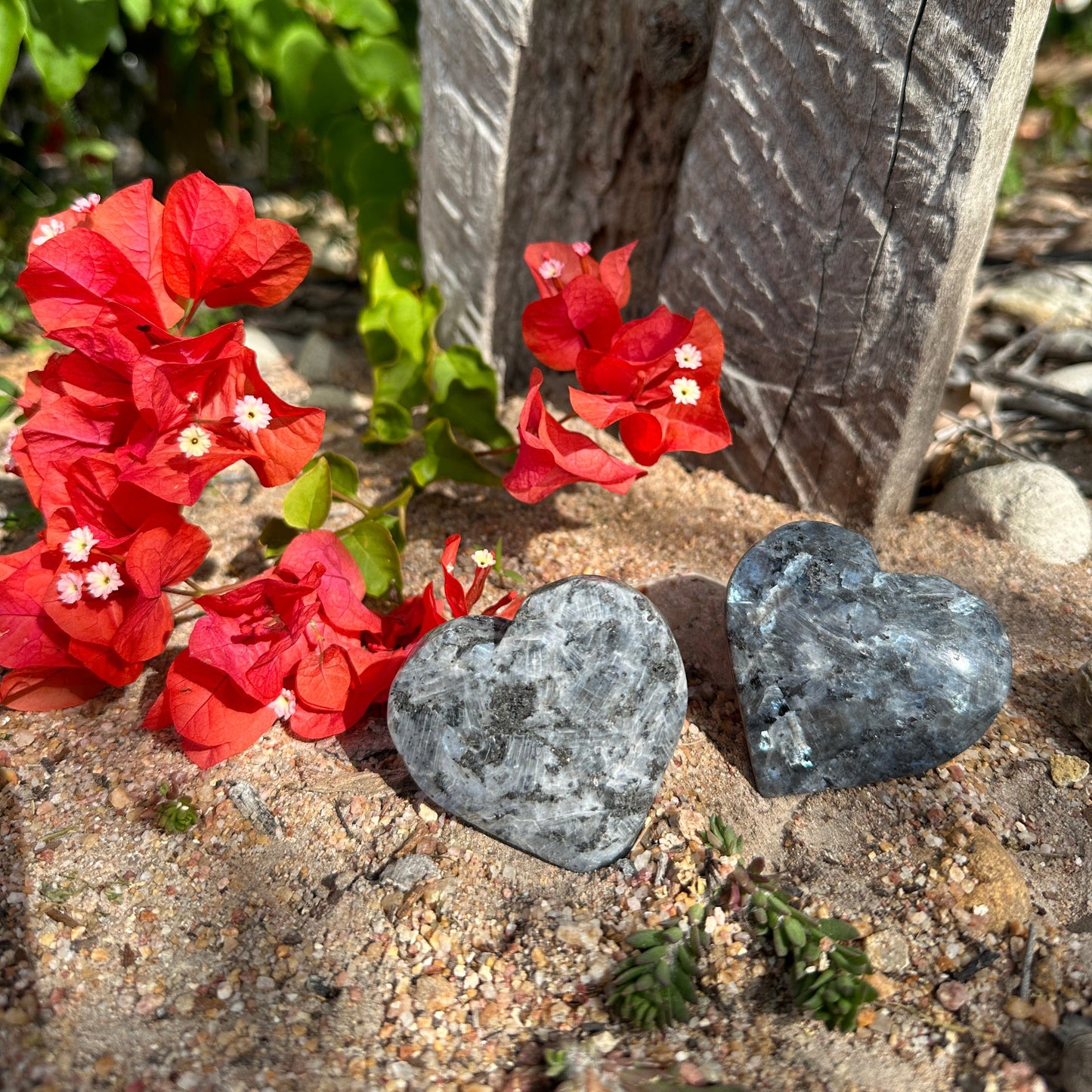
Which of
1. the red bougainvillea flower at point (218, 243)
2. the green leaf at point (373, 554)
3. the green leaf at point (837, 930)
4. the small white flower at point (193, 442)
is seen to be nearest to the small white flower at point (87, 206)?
the red bougainvillea flower at point (218, 243)

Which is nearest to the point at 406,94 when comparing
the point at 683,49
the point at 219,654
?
the point at 683,49

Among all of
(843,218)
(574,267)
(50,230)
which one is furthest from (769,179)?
(50,230)

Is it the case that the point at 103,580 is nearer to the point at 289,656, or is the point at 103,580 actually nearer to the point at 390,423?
the point at 289,656

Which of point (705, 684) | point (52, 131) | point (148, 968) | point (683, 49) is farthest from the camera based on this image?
point (52, 131)

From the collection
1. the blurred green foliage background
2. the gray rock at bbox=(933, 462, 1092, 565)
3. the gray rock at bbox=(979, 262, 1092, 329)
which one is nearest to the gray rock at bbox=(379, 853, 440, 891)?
the gray rock at bbox=(933, 462, 1092, 565)

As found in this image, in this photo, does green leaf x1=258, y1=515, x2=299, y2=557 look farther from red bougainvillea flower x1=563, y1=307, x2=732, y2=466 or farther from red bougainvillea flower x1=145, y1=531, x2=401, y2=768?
red bougainvillea flower x1=563, y1=307, x2=732, y2=466

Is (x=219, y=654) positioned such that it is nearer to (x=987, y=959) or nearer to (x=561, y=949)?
(x=561, y=949)
